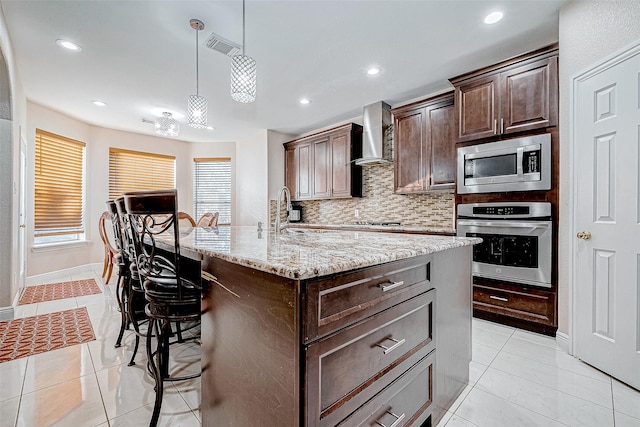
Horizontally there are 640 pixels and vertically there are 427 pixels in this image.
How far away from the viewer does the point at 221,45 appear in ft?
8.33

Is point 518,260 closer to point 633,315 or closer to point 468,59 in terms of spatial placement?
point 633,315

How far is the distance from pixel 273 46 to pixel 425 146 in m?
2.07

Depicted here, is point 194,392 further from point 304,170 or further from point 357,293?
point 304,170

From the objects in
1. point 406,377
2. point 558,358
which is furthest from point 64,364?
point 558,358

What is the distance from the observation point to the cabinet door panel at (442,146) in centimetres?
326

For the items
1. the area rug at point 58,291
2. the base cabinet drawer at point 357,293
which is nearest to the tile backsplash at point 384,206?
the base cabinet drawer at point 357,293

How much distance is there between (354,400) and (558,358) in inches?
79.5

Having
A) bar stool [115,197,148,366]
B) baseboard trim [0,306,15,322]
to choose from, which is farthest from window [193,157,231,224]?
bar stool [115,197,148,366]

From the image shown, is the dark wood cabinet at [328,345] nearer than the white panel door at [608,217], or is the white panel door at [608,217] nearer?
the dark wood cabinet at [328,345]

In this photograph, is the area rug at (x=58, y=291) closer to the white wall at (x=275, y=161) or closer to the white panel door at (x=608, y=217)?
the white wall at (x=275, y=161)

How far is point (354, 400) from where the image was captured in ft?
3.06

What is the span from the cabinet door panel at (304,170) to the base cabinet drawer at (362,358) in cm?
406

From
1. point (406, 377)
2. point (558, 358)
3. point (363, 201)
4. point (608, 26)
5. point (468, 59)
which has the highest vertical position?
point (468, 59)

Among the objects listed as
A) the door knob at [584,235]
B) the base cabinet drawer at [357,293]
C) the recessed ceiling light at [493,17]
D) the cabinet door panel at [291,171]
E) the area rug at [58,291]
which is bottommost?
the area rug at [58,291]
